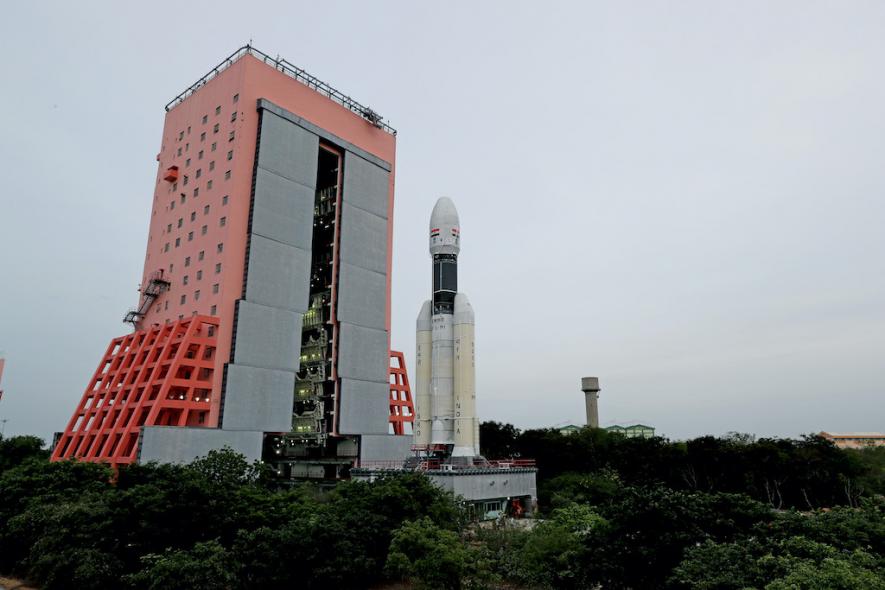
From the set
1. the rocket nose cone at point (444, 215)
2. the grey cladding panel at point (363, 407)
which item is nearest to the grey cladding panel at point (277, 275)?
the grey cladding panel at point (363, 407)

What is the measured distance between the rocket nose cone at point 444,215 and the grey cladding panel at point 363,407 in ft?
53.4

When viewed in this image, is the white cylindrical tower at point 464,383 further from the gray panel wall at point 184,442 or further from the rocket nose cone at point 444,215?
the gray panel wall at point 184,442

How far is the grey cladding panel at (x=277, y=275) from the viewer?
49000mm

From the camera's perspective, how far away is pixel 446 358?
48031mm

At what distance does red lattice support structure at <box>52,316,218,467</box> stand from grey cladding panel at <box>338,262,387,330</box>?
12.5 m

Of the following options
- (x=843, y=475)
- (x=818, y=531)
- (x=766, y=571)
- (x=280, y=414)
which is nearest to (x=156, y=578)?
(x=766, y=571)

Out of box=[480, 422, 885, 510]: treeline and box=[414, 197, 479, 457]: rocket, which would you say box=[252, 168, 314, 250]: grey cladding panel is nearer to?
box=[414, 197, 479, 457]: rocket

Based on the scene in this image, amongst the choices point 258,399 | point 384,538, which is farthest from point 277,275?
point 384,538

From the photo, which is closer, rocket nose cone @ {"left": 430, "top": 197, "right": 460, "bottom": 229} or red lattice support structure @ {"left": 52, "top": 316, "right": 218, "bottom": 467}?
red lattice support structure @ {"left": 52, "top": 316, "right": 218, "bottom": 467}

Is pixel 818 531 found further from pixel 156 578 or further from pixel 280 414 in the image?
pixel 280 414

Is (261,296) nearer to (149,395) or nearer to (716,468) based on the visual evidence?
(149,395)

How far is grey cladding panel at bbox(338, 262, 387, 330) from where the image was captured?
55031 mm

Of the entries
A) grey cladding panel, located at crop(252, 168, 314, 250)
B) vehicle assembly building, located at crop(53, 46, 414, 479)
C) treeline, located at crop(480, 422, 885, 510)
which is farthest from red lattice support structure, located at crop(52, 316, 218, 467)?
treeline, located at crop(480, 422, 885, 510)

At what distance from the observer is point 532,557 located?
22969mm
